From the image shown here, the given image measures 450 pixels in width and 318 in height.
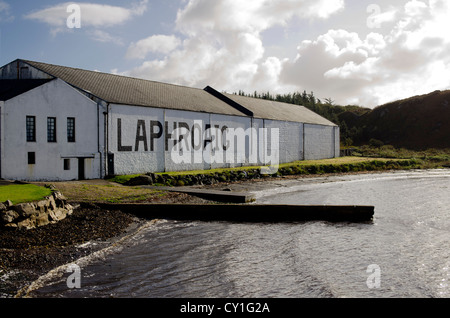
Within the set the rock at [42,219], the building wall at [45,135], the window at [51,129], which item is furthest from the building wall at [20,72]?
the rock at [42,219]

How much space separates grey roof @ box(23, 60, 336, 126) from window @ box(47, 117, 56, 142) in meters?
4.07

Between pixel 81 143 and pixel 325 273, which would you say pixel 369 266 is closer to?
pixel 325 273

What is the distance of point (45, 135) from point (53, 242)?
16.0m

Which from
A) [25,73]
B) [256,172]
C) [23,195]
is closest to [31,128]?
[25,73]

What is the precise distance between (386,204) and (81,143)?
70.2 ft

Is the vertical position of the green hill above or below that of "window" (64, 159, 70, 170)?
above

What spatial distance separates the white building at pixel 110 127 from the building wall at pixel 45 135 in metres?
0.06

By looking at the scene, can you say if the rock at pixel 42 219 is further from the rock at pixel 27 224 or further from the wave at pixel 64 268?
the wave at pixel 64 268

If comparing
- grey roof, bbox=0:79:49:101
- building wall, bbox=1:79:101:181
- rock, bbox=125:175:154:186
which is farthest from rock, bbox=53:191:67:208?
grey roof, bbox=0:79:49:101

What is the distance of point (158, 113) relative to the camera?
3428cm

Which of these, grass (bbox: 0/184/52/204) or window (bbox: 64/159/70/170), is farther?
window (bbox: 64/159/70/170)

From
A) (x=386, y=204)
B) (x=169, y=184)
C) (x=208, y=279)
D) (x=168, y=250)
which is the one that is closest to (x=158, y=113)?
(x=169, y=184)

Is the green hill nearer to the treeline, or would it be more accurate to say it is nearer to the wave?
the treeline

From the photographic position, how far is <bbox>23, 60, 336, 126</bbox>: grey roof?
32344 mm
